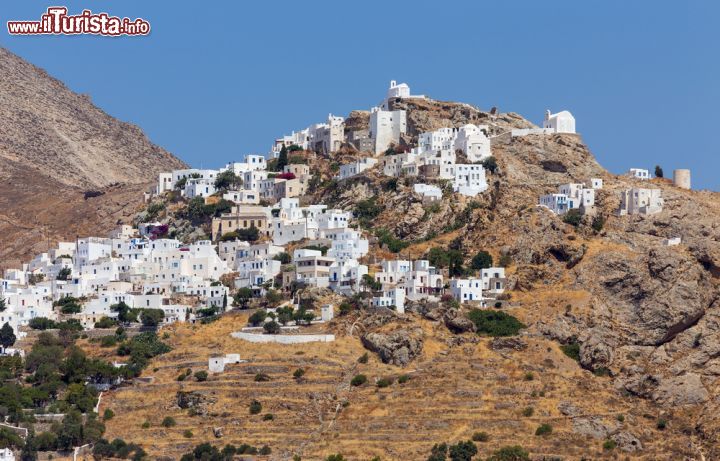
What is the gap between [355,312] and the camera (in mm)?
100062

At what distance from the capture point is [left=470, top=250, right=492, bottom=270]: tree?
4094 inches

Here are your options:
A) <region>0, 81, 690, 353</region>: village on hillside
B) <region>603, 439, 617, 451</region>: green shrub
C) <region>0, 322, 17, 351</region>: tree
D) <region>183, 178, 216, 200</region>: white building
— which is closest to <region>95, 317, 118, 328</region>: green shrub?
<region>0, 81, 690, 353</region>: village on hillside

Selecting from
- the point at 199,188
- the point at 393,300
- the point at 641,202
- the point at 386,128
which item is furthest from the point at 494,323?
the point at 199,188

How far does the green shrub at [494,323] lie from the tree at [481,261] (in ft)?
15.0

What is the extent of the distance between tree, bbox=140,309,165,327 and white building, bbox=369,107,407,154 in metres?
24.0

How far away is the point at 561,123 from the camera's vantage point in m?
121

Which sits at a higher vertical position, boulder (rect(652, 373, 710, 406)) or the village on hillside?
the village on hillside

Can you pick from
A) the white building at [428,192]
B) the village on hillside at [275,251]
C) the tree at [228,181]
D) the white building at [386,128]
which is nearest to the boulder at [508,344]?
the village on hillside at [275,251]

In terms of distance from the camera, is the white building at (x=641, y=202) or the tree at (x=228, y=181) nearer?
the white building at (x=641, y=202)

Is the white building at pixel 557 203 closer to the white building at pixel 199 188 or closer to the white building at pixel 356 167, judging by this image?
the white building at pixel 356 167

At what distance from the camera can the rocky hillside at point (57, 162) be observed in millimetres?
133125

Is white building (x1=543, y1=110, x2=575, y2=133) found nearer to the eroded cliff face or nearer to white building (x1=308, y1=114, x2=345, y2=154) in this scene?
the eroded cliff face

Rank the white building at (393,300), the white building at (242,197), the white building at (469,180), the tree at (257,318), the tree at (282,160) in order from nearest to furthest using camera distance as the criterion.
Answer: the white building at (393,300), the tree at (257,318), the white building at (469,180), the white building at (242,197), the tree at (282,160)

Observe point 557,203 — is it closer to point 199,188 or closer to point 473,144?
point 473,144
